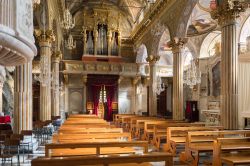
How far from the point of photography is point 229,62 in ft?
29.4

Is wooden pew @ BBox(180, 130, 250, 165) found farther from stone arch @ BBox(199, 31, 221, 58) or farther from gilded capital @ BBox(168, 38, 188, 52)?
stone arch @ BBox(199, 31, 221, 58)

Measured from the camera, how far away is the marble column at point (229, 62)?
8797mm

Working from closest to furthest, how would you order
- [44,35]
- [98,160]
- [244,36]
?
[98,160], [44,35], [244,36]

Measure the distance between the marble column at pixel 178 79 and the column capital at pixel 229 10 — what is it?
5437mm

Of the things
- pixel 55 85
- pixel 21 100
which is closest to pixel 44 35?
pixel 21 100

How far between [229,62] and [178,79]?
5.81 meters

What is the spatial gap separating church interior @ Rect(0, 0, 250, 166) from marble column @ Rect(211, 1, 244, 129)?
1.2 inches

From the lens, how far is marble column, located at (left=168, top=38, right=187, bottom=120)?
14.5 m

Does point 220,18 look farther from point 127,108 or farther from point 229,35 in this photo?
point 127,108

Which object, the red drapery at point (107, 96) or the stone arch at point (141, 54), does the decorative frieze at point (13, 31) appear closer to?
the red drapery at point (107, 96)

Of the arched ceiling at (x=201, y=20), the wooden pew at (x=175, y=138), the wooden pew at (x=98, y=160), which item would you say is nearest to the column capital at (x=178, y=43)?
the arched ceiling at (x=201, y=20)

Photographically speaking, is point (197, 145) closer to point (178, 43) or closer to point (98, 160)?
point (98, 160)

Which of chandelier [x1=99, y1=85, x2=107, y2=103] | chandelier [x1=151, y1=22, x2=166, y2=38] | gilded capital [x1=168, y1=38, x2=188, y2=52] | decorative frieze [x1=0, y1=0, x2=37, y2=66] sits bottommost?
chandelier [x1=99, y1=85, x2=107, y2=103]

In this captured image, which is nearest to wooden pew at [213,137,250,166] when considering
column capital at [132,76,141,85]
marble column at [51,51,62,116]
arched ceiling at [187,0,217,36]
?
arched ceiling at [187,0,217,36]
